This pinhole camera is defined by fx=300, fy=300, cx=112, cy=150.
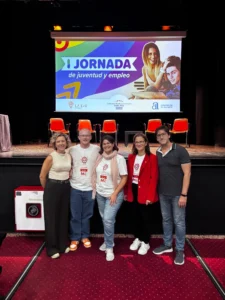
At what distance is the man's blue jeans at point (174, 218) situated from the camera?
2.98m

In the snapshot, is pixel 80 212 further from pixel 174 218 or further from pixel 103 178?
pixel 174 218

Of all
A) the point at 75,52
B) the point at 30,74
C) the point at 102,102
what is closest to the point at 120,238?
the point at 102,102

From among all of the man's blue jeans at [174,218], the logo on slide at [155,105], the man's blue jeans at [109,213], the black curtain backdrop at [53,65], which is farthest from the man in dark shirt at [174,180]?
the black curtain backdrop at [53,65]

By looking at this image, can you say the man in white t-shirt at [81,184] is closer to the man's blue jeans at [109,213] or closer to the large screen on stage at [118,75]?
the man's blue jeans at [109,213]

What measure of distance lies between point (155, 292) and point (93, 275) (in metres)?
0.60

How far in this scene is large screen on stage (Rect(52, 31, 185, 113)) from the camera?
7668 millimetres

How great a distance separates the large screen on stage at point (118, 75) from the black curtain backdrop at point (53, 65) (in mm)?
668

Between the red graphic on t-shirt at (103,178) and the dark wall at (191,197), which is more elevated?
the red graphic on t-shirt at (103,178)

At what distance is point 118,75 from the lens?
779 cm

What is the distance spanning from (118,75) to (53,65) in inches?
80.3

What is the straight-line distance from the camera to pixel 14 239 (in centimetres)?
368

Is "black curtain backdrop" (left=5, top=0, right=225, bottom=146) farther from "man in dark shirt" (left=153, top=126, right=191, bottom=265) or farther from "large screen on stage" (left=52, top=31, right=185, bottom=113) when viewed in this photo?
"man in dark shirt" (left=153, top=126, right=191, bottom=265)

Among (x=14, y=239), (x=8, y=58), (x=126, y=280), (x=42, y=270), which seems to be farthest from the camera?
(x=8, y=58)

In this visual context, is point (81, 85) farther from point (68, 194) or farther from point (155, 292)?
point (155, 292)
